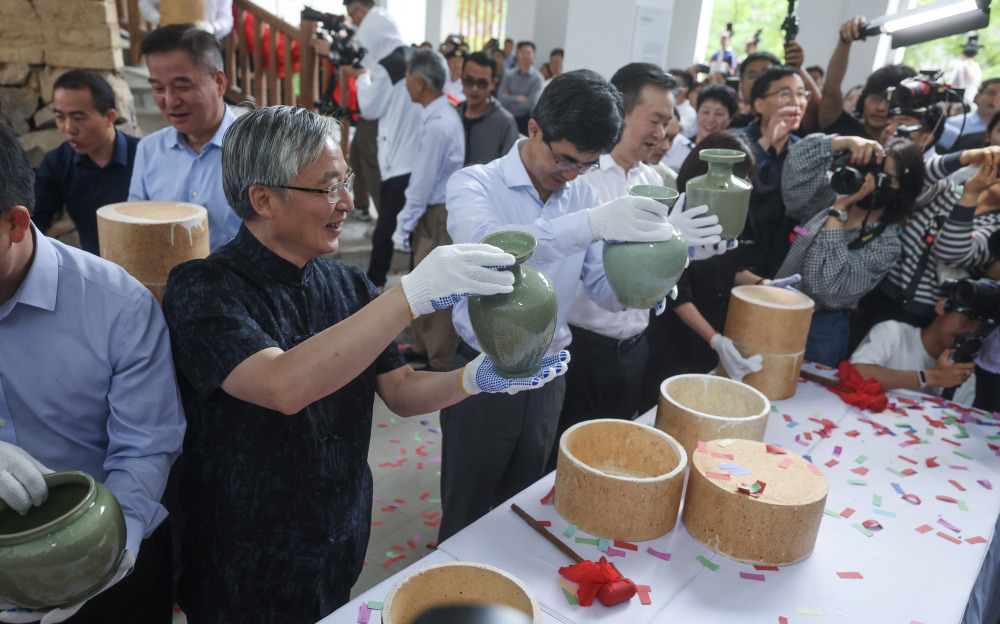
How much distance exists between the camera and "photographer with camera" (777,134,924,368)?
2574mm

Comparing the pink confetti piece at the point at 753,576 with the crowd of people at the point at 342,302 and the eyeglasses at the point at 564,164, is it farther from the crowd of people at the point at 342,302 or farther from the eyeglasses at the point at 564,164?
the eyeglasses at the point at 564,164

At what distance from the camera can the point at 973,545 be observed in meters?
1.62

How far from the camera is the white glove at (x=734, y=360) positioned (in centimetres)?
225

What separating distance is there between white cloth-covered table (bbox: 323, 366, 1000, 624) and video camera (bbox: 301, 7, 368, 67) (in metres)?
3.98

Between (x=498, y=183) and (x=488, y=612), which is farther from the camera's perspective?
(x=498, y=183)

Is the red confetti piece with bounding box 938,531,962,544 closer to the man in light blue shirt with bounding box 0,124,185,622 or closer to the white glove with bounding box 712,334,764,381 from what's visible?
the white glove with bounding box 712,334,764,381

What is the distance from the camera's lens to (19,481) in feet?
3.46

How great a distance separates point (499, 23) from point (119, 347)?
1190 centimetres

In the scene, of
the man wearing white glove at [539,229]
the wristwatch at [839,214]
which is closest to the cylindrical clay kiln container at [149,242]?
the man wearing white glove at [539,229]

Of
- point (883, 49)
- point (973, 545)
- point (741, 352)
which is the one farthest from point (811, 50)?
point (973, 545)

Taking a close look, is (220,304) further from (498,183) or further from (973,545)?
(973,545)

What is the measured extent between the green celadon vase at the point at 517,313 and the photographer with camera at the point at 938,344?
5.82ft

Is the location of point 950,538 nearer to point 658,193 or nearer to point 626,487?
point 626,487

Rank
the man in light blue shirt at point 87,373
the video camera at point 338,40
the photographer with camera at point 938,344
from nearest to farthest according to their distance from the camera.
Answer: the man in light blue shirt at point 87,373, the photographer with camera at point 938,344, the video camera at point 338,40
